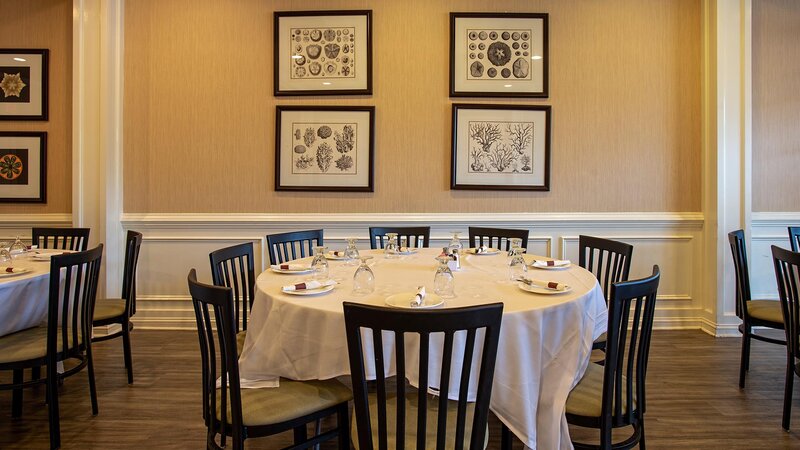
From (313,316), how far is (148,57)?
3.63 m

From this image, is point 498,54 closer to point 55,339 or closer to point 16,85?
point 55,339

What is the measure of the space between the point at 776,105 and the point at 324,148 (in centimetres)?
420

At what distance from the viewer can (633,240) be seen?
13.6ft

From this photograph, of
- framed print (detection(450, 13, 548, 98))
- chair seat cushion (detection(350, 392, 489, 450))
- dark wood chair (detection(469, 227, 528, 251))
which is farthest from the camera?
framed print (detection(450, 13, 548, 98))

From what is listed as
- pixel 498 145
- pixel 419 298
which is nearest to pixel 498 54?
pixel 498 145

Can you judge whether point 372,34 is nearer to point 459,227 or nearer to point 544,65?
point 544,65

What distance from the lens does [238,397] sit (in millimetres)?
1512

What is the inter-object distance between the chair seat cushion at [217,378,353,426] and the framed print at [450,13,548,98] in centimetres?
304

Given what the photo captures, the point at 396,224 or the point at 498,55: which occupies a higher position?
the point at 498,55

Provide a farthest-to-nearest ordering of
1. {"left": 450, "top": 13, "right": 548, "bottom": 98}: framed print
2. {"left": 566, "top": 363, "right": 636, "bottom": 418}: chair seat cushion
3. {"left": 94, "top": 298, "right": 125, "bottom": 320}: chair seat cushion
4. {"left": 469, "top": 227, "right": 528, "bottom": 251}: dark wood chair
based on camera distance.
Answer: {"left": 450, "top": 13, "right": 548, "bottom": 98}: framed print < {"left": 469, "top": 227, "right": 528, "bottom": 251}: dark wood chair < {"left": 94, "top": 298, "right": 125, "bottom": 320}: chair seat cushion < {"left": 566, "top": 363, "right": 636, "bottom": 418}: chair seat cushion

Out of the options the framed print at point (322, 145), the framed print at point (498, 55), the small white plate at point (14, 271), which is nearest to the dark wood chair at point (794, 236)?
the framed print at point (498, 55)

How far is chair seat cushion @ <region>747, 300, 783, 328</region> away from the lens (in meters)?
2.82

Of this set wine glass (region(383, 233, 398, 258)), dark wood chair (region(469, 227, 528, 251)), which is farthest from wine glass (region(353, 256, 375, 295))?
dark wood chair (region(469, 227, 528, 251))

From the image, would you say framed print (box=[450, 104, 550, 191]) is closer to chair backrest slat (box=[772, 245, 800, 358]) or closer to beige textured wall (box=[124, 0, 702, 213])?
beige textured wall (box=[124, 0, 702, 213])
